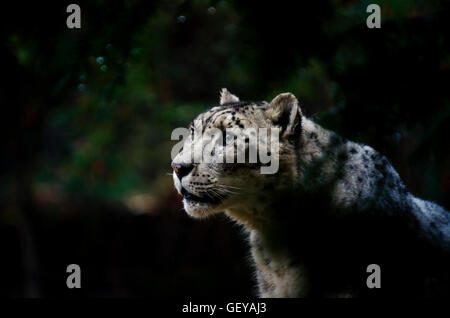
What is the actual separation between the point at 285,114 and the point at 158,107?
5.22m

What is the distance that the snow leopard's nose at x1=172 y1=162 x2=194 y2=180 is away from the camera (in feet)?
11.5

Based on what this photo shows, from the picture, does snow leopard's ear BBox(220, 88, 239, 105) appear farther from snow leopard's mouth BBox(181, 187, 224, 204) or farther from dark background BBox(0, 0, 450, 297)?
snow leopard's mouth BBox(181, 187, 224, 204)

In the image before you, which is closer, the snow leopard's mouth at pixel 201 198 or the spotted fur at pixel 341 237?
the spotted fur at pixel 341 237

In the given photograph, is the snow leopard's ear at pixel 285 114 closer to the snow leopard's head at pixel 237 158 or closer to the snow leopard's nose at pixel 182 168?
the snow leopard's head at pixel 237 158

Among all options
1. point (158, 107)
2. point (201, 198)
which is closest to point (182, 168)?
point (201, 198)

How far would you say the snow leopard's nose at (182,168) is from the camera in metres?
3.51

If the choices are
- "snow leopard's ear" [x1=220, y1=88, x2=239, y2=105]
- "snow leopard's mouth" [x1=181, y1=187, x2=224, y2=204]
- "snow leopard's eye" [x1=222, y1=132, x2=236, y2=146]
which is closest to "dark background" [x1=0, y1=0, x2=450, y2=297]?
"snow leopard's ear" [x1=220, y1=88, x2=239, y2=105]

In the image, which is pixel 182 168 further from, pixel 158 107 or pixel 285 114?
pixel 158 107

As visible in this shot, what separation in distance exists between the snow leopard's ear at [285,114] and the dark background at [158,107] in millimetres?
404

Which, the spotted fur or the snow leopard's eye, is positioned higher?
the snow leopard's eye

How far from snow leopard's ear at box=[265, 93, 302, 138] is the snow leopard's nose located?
0.71m

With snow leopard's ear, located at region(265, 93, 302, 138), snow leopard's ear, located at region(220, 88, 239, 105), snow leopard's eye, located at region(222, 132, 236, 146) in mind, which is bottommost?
snow leopard's eye, located at region(222, 132, 236, 146)

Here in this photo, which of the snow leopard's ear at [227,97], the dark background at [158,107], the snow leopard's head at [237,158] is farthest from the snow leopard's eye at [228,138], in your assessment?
the snow leopard's ear at [227,97]
